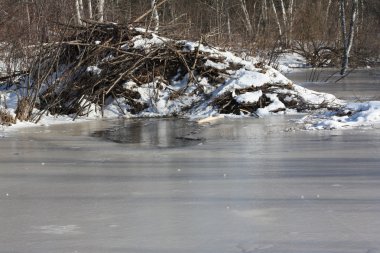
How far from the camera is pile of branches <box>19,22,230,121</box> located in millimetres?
15078

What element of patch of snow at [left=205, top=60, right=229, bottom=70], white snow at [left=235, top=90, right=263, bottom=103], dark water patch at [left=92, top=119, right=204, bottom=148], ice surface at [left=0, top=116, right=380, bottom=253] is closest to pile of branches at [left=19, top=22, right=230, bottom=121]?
patch of snow at [left=205, top=60, right=229, bottom=70]

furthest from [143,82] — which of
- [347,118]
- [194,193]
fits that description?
[194,193]

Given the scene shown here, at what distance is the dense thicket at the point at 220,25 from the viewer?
16.0 m

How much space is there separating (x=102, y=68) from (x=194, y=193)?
31.8ft

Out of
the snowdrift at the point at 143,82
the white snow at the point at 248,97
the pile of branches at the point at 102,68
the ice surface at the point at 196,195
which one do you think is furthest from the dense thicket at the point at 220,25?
the ice surface at the point at 196,195

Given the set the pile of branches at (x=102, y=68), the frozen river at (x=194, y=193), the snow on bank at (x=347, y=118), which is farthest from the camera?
the pile of branches at (x=102, y=68)

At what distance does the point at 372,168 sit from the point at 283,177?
1111mm

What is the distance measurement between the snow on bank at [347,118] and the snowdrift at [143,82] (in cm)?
125

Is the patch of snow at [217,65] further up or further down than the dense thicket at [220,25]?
further down

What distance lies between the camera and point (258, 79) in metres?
15.2

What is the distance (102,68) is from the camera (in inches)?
617

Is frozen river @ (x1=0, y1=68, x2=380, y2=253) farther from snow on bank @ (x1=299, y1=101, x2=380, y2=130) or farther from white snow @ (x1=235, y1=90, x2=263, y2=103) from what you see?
white snow @ (x1=235, y1=90, x2=263, y2=103)

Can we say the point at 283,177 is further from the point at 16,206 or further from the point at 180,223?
the point at 16,206

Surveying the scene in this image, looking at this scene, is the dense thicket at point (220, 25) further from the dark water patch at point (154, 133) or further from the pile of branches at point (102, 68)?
the dark water patch at point (154, 133)
